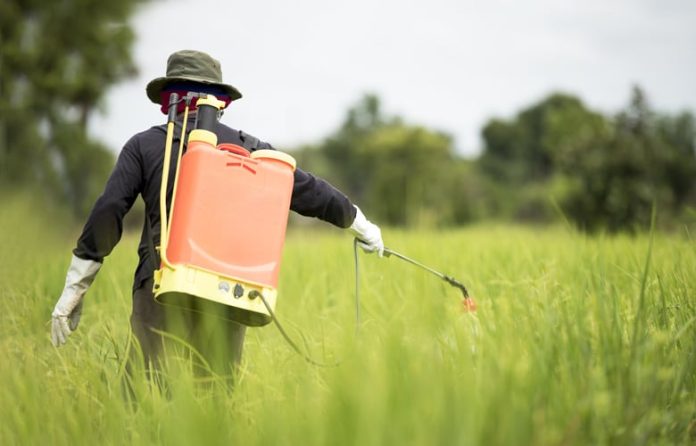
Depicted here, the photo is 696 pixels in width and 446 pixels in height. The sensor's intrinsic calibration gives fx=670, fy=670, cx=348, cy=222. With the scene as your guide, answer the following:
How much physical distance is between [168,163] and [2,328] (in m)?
1.86

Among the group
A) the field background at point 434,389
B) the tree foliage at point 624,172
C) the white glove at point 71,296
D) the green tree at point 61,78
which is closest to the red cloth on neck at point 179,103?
the white glove at point 71,296

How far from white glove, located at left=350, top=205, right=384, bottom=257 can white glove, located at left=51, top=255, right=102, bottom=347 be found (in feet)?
3.61

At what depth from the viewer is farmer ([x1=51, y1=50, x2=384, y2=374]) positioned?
265 cm

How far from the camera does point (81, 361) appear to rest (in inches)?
113

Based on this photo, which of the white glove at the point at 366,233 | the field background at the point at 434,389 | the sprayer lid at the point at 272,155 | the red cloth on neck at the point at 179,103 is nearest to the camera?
the field background at the point at 434,389

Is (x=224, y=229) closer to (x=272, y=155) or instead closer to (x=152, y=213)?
(x=272, y=155)

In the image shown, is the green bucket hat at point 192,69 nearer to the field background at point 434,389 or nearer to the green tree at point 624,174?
the field background at point 434,389

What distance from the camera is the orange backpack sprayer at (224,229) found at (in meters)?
2.28

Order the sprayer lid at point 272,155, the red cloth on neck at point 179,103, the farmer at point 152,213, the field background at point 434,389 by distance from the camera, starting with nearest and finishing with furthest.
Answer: the field background at point 434,389 → the sprayer lid at point 272,155 → the farmer at point 152,213 → the red cloth on neck at point 179,103

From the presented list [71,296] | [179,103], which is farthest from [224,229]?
[71,296]

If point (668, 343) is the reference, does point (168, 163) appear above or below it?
above

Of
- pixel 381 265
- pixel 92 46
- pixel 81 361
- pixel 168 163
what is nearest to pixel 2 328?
pixel 81 361

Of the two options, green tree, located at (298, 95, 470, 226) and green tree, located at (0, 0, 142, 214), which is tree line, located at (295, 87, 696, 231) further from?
green tree, located at (0, 0, 142, 214)

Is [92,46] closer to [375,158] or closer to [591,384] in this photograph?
[591,384]
